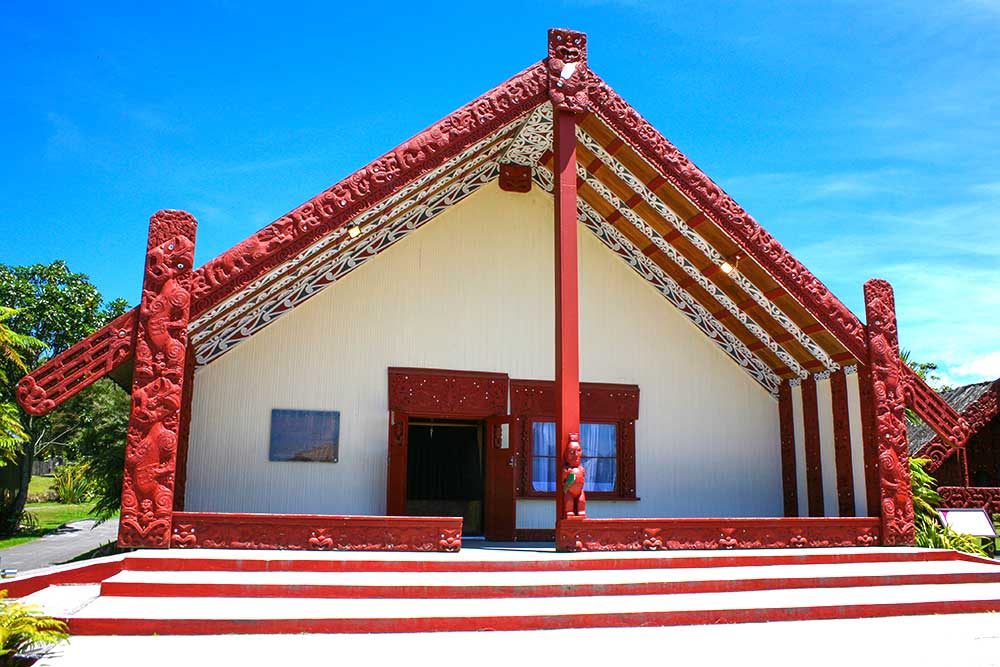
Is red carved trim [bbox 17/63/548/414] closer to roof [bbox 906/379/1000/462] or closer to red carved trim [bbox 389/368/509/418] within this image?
red carved trim [bbox 389/368/509/418]

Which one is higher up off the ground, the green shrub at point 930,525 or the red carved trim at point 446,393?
the red carved trim at point 446,393

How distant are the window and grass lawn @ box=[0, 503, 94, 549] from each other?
785cm

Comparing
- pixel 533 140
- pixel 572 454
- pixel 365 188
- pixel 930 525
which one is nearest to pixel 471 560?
pixel 572 454

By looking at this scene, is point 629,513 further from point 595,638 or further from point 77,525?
point 77,525

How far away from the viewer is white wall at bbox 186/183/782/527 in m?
8.45

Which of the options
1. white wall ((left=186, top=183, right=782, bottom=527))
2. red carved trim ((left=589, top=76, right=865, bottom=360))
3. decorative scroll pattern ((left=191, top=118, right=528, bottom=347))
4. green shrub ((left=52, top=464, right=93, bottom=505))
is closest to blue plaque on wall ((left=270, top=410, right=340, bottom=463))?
white wall ((left=186, top=183, right=782, bottom=527))

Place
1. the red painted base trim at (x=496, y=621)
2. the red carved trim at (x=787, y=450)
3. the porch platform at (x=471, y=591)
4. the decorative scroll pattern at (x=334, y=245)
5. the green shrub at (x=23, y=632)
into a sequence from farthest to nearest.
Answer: the red carved trim at (x=787, y=450) → the decorative scroll pattern at (x=334, y=245) → the porch platform at (x=471, y=591) → the red painted base trim at (x=496, y=621) → the green shrub at (x=23, y=632)

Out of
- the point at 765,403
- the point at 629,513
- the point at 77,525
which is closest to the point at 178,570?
the point at 629,513

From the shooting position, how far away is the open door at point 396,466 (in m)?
8.59

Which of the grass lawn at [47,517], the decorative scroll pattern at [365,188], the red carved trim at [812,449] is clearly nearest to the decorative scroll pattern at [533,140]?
the decorative scroll pattern at [365,188]

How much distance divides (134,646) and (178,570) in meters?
1.21

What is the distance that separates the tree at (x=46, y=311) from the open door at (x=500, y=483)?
12205 mm

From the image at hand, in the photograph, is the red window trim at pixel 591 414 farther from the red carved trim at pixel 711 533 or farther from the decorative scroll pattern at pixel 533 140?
the decorative scroll pattern at pixel 533 140

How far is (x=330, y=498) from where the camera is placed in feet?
28.0
